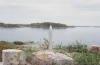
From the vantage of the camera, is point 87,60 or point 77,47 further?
point 77,47

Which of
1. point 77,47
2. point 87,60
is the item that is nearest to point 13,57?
point 87,60

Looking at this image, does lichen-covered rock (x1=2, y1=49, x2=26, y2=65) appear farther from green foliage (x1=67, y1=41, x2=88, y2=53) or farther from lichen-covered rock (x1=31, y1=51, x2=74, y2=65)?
green foliage (x1=67, y1=41, x2=88, y2=53)

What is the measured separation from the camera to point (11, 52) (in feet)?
43.1

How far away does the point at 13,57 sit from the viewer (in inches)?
519

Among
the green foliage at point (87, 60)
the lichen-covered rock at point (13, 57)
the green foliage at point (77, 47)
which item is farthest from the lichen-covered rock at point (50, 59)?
the green foliage at point (77, 47)

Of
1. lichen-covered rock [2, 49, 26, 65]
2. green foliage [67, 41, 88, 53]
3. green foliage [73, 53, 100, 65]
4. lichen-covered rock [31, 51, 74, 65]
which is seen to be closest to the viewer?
A: lichen-covered rock [31, 51, 74, 65]

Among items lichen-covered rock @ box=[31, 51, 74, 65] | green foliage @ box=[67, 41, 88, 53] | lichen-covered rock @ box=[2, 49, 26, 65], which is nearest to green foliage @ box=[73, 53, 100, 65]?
lichen-covered rock @ box=[31, 51, 74, 65]

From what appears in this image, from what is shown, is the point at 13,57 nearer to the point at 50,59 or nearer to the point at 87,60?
the point at 50,59

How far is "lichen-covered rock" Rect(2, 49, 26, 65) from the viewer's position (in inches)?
515

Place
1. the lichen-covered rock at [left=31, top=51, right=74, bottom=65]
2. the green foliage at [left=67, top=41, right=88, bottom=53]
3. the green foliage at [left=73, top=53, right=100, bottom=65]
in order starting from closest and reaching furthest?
the lichen-covered rock at [left=31, top=51, right=74, bottom=65]
the green foliage at [left=73, top=53, right=100, bottom=65]
the green foliage at [left=67, top=41, right=88, bottom=53]

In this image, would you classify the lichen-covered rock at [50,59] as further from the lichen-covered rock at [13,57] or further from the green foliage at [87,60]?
the lichen-covered rock at [13,57]

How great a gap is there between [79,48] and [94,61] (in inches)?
223

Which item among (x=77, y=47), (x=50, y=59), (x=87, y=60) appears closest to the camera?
(x=50, y=59)

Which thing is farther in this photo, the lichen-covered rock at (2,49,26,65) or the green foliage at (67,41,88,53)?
the green foliage at (67,41,88,53)
